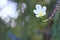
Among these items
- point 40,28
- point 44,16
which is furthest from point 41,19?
point 40,28

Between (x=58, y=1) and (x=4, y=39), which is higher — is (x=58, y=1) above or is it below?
above

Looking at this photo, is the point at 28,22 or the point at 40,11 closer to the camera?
the point at 40,11

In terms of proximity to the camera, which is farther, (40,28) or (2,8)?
(40,28)

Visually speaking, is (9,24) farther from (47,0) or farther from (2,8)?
(47,0)

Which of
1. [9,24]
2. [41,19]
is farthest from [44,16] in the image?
[9,24]

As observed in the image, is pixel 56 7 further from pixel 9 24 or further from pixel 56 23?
pixel 9 24

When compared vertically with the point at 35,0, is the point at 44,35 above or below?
below
